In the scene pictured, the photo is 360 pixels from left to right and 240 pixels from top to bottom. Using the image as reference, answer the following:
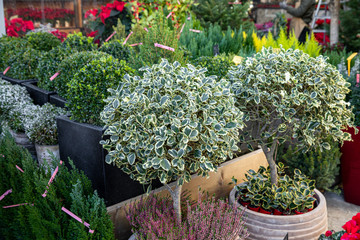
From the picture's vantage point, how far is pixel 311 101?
A: 2.06m

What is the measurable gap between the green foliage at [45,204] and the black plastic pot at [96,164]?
180 mm

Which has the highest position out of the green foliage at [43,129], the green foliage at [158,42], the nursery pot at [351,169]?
the green foliage at [158,42]

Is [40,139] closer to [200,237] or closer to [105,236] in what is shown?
[105,236]

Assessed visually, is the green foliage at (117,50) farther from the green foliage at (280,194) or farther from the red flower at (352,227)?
the red flower at (352,227)

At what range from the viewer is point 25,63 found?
3721 mm

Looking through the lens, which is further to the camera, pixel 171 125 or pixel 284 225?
pixel 284 225

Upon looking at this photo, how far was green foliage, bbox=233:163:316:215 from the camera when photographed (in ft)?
7.34

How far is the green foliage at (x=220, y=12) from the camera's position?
512cm

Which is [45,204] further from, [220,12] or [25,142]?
[220,12]

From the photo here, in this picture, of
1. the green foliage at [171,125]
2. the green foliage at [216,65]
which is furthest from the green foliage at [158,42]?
the green foliage at [171,125]

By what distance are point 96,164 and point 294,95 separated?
1256mm

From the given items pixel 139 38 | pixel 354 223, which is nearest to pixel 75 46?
pixel 139 38

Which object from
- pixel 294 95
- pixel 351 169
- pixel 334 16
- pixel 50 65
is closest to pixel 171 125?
pixel 294 95

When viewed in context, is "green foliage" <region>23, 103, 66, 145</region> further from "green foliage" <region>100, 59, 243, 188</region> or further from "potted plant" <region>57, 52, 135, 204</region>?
"green foliage" <region>100, 59, 243, 188</region>
